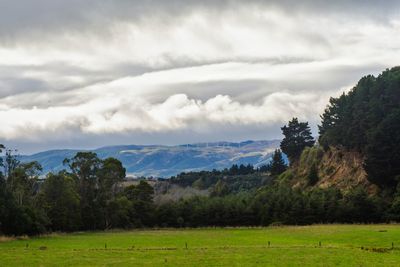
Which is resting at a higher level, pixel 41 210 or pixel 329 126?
pixel 329 126

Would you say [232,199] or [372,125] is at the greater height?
[372,125]

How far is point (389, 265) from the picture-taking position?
45.0 metres

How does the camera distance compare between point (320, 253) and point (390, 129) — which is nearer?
point (320, 253)

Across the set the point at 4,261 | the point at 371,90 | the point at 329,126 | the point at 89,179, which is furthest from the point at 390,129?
the point at 4,261

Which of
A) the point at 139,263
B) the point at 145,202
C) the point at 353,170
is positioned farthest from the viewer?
the point at 353,170

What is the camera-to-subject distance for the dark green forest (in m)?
124

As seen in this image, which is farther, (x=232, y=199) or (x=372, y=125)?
(x=232, y=199)

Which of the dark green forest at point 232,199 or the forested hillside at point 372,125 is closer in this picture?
the dark green forest at point 232,199

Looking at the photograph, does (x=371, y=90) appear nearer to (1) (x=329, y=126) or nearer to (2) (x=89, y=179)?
(1) (x=329, y=126)

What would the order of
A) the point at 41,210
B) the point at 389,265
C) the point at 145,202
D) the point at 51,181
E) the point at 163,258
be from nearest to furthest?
1. the point at 389,265
2. the point at 163,258
3. the point at 41,210
4. the point at 51,181
5. the point at 145,202

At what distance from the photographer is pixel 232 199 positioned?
15425 centimetres

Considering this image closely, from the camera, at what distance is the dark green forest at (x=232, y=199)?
12369 cm

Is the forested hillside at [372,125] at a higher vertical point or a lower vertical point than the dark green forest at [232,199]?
higher

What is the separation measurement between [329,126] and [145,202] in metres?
74.2
